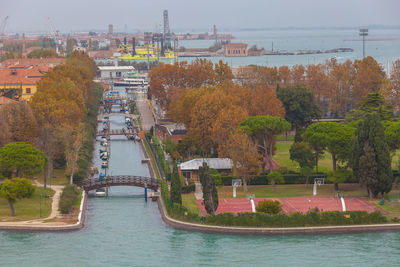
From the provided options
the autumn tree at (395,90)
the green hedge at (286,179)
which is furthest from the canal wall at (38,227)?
the autumn tree at (395,90)

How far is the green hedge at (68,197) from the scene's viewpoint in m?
46.0

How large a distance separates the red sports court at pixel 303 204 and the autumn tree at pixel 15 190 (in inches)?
417

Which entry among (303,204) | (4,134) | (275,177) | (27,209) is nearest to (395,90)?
(275,177)

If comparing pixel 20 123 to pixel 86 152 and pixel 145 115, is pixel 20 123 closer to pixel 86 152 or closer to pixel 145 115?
pixel 86 152

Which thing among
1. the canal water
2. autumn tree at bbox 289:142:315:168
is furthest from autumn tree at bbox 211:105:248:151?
the canal water

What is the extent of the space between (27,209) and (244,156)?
14.7 meters

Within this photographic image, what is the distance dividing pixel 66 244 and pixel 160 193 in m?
12.2

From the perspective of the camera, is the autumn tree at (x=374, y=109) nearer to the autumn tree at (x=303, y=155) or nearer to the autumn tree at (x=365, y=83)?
the autumn tree at (x=365, y=83)

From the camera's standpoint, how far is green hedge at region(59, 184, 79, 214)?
1810 inches

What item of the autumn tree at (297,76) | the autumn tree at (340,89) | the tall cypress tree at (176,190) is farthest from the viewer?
the autumn tree at (297,76)

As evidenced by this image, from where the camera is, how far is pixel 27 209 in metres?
46.6

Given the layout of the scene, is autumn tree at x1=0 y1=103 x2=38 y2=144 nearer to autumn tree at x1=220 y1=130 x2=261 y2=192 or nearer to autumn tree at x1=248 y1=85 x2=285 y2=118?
autumn tree at x1=220 y1=130 x2=261 y2=192

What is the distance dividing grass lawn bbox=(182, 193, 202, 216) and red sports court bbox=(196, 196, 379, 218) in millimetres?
310

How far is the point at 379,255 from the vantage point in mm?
39938
